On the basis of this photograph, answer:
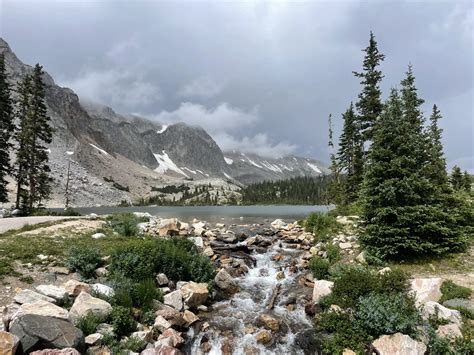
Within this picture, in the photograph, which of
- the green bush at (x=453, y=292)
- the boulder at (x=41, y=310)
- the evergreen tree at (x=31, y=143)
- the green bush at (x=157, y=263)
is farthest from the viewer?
the evergreen tree at (x=31, y=143)

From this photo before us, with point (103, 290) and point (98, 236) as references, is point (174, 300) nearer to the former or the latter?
point (103, 290)

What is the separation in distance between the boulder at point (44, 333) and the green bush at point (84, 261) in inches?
190

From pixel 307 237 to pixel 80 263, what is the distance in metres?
17.1

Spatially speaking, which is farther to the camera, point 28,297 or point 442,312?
point 442,312

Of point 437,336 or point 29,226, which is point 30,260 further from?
point 437,336

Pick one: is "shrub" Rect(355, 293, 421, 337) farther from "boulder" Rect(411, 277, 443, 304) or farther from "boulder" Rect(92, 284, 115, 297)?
"boulder" Rect(92, 284, 115, 297)

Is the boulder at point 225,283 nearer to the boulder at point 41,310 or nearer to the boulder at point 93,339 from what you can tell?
the boulder at point 93,339

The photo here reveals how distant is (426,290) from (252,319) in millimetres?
6291

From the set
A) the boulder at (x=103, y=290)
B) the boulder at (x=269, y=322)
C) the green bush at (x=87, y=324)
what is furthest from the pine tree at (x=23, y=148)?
the boulder at (x=269, y=322)

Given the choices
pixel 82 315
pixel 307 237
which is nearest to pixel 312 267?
pixel 307 237

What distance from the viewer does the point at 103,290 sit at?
1040 centimetres

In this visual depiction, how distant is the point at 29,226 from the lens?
60.8 feet

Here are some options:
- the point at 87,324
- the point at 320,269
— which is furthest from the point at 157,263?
the point at 320,269

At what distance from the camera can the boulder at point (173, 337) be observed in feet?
29.6
